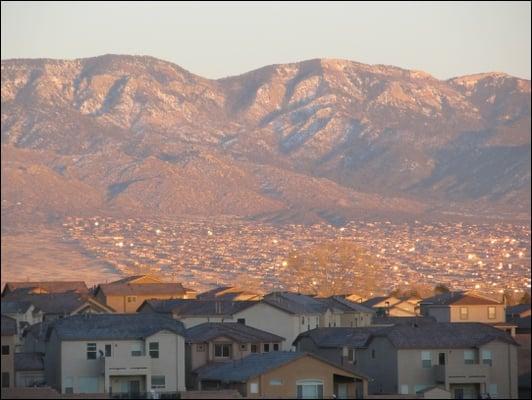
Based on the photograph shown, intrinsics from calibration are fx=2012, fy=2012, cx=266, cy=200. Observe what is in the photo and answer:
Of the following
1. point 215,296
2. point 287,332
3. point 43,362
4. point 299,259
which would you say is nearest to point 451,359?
point 43,362

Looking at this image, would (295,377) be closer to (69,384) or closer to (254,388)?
(254,388)

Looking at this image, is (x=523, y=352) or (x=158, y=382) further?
(x=523, y=352)

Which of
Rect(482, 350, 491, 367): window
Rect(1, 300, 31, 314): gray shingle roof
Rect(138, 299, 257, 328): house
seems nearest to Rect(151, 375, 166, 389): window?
Rect(482, 350, 491, 367): window

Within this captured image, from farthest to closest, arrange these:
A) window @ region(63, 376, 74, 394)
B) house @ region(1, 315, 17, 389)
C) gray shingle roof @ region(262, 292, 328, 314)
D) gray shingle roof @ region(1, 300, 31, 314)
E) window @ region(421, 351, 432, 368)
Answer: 1. gray shingle roof @ region(262, 292, 328, 314)
2. gray shingle roof @ region(1, 300, 31, 314)
3. window @ region(421, 351, 432, 368)
4. window @ region(63, 376, 74, 394)
5. house @ region(1, 315, 17, 389)

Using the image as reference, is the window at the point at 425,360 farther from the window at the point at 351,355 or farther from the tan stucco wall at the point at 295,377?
the tan stucco wall at the point at 295,377

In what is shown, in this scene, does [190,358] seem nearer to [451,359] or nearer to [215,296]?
[451,359]

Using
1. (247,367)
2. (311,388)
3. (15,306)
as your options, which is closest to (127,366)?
(247,367)

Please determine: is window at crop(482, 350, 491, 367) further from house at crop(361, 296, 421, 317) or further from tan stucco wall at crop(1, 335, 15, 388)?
house at crop(361, 296, 421, 317)
